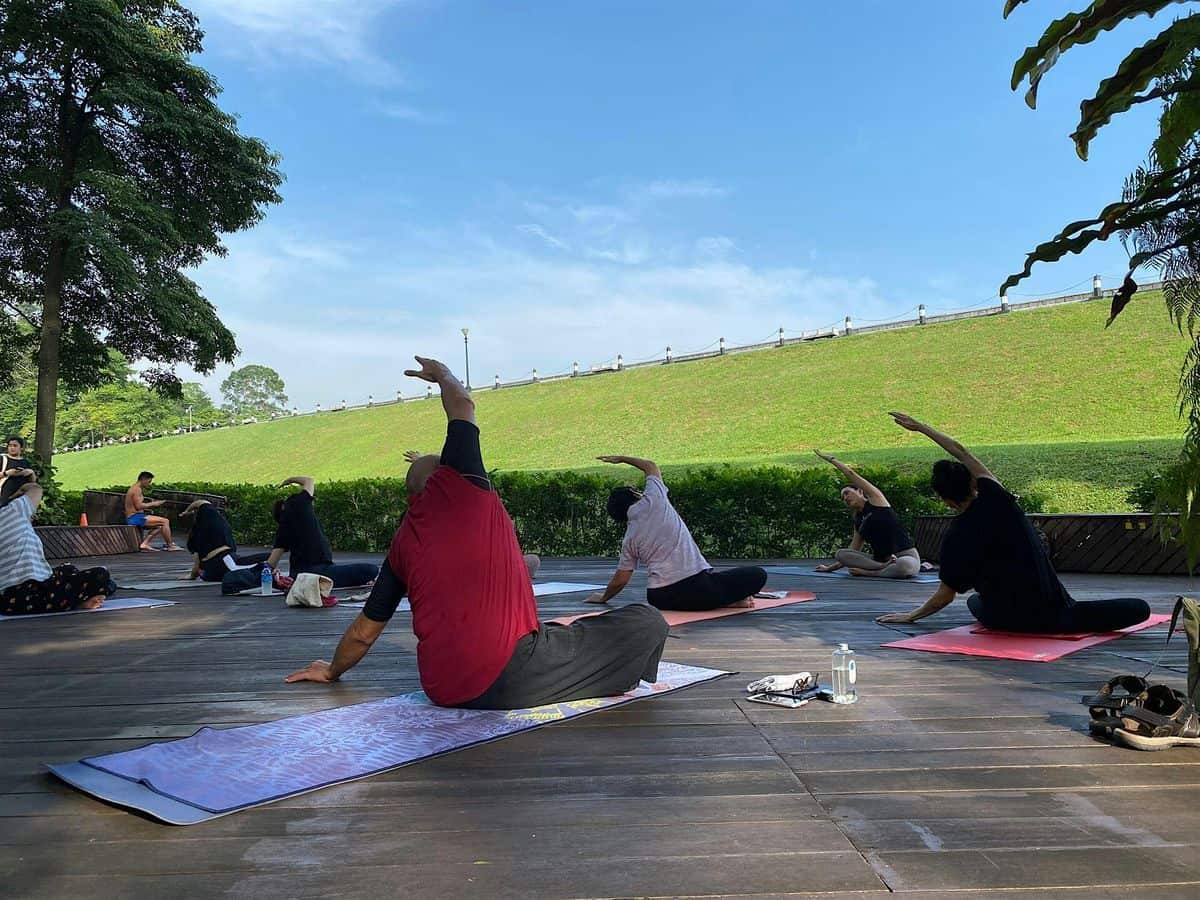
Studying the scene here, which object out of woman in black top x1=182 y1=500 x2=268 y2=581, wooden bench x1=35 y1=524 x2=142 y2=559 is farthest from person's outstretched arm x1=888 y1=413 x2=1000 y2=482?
wooden bench x1=35 y1=524 x2=142 y2=559

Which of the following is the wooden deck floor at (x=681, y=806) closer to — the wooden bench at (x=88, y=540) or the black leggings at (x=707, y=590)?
the black leggings at (x=707, y=590)

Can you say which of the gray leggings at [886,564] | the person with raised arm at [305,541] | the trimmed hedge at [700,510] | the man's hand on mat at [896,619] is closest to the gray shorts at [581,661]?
the man's hand on mat at [896,619]

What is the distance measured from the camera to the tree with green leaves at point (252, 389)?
4601 inches

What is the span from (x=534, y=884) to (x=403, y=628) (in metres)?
4.49

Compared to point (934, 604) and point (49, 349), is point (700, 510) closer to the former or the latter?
point (934, 604)

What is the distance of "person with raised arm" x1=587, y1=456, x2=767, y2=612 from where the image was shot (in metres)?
6.39

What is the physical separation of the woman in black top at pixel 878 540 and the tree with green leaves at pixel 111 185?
44.7ft

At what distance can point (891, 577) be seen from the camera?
8.91 m

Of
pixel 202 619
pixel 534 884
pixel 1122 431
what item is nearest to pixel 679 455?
pixel 1122 431

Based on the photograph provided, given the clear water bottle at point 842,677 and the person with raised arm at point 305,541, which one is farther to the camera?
the person with raised arm at point 305,541

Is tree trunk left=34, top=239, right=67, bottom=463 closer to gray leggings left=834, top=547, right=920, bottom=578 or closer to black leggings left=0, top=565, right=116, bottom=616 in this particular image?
black leggings left=0, top=565, right=116, bottom=616

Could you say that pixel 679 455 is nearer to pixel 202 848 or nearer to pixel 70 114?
pixel 70 114

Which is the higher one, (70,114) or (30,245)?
(70,114)

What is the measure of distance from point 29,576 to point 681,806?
22.5ft
